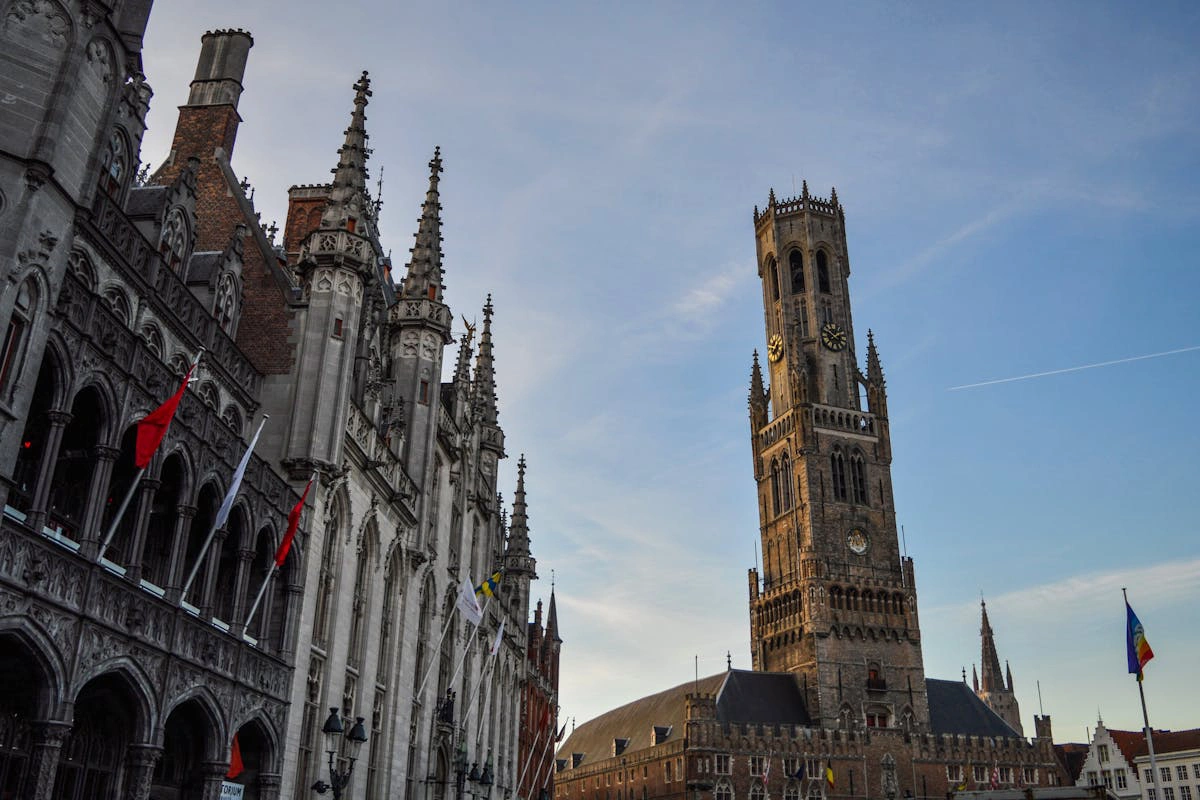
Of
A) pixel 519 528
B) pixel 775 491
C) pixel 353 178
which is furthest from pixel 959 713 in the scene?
pixel 353 178

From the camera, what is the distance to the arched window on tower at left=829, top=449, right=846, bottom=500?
11694cm

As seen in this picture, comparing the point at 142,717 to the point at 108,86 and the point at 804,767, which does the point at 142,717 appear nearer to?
the point at 108,86

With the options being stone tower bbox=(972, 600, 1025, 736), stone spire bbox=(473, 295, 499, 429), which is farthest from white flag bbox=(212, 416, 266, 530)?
stone tower bbox=(972, 600, 1025, 736)

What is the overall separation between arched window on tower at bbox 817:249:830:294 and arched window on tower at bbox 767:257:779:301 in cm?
546

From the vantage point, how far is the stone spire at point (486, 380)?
58.1 meters

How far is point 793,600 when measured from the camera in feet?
372

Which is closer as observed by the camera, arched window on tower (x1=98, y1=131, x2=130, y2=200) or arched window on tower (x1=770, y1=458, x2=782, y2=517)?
arched window on tower (x1=98, y1=131, x2=130, y2=200)

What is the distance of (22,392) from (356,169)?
71.0 ft

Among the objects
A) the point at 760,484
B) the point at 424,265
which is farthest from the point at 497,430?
the point at 760,484

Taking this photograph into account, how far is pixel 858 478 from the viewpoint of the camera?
119m

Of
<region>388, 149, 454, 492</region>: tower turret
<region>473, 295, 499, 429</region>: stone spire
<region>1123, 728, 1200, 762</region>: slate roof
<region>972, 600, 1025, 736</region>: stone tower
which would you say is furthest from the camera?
<region>972, 600, 1025, 736</region>: stone tower

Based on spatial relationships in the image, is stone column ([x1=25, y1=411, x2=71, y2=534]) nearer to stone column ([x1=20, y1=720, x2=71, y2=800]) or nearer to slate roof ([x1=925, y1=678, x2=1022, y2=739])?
stone column ([x1=20, y1=720, x2=71, y2=800])

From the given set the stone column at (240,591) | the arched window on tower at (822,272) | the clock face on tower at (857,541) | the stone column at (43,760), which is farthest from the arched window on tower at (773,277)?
the stone column at (43,760)

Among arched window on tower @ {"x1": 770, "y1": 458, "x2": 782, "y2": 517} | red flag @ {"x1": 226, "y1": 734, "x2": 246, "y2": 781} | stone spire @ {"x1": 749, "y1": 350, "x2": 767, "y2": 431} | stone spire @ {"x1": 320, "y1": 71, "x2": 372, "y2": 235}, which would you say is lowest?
red flag @ {"x1": 226, "y1": 734, "x2": 246, "y2": 781}
